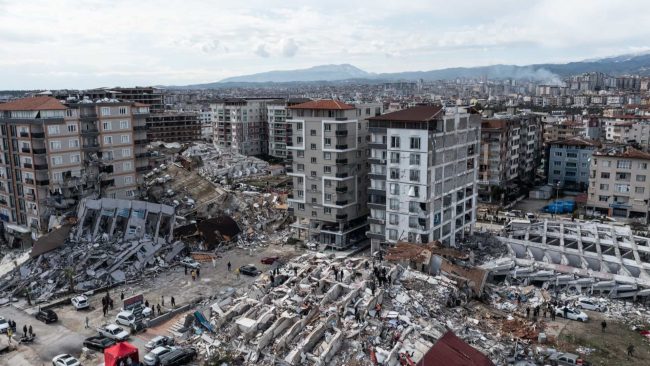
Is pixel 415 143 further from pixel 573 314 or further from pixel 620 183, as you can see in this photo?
pixel 620 183

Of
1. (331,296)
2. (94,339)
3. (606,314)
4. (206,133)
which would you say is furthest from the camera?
(206,133)

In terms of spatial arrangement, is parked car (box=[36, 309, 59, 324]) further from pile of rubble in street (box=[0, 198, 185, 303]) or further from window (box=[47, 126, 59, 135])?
window (box=[47, 126, 59, 135])

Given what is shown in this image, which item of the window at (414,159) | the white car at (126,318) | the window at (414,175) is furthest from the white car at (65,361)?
the window at (414,159)

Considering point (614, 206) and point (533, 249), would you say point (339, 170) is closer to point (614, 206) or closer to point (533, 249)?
point (533, 249)

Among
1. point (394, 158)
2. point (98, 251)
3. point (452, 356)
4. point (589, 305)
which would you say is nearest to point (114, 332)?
point (98, 251)

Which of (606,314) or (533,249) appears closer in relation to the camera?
(606,314)

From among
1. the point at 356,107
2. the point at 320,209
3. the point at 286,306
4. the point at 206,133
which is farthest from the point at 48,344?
the point at 206,133
